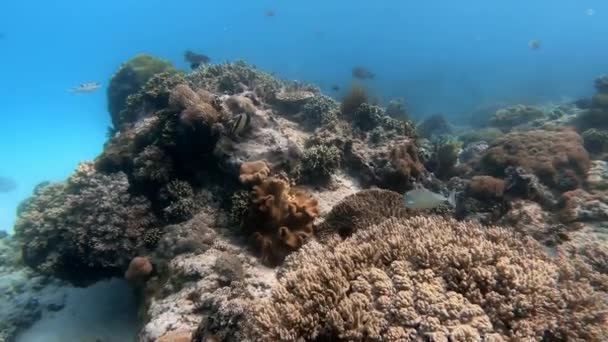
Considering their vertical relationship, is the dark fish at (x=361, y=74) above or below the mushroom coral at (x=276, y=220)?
above

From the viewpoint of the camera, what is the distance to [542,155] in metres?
10.4

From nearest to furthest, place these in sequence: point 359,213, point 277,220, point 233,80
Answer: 1. point 359,213
2. point 277,220
3. point 233,80

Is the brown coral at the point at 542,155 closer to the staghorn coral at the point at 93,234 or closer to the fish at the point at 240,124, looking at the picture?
the fish at the point at 240,124

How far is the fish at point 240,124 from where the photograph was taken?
301 inches

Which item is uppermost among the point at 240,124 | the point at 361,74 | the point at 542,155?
the point at 361,74

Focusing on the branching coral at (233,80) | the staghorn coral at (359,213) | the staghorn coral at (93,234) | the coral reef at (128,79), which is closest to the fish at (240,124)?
the staghorn coral at (93,234)

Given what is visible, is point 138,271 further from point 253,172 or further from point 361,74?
point 361,74

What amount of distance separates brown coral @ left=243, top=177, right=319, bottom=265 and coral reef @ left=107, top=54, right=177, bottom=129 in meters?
10.9

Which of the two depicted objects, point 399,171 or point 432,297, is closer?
point 432,297

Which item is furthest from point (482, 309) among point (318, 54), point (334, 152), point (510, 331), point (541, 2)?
point (541, 2)

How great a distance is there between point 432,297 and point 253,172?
4.21 metres

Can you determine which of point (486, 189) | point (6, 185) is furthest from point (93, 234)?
point (6, 185)

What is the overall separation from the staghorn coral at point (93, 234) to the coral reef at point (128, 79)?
25.5ft

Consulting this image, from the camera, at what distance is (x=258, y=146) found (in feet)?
25.6
